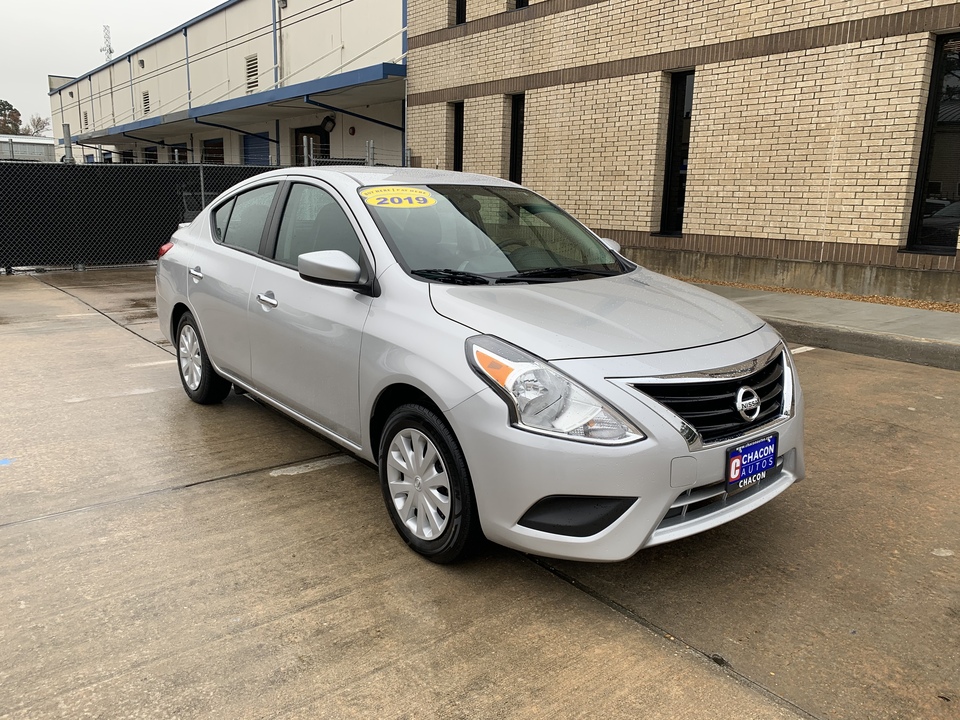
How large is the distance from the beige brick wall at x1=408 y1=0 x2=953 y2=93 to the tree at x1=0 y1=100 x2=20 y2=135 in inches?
3999

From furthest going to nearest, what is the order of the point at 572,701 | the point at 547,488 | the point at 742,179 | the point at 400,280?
1. the point at 742,179
2. the point at 400,280
3. the point at 547,488
4. the point at 572,701

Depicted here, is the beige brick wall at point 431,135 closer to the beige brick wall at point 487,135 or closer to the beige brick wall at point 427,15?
the beige brick wall at point 487,135

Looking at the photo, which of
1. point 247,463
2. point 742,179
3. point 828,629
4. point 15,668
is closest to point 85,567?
point 15,668

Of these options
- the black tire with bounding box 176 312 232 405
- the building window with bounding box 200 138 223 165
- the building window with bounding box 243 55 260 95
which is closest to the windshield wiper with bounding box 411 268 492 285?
the black tire with bounding box 176 312 232 405

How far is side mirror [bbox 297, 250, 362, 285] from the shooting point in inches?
138

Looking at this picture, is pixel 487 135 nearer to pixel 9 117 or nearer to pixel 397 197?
pixel 397 197

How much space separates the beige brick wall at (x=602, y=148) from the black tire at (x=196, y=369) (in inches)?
343

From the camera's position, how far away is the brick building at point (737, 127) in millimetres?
9414

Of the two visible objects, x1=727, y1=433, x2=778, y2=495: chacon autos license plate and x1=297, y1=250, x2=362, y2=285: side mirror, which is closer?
x1=727, y1=433, x2=778, y2=495: chacon autos license plate

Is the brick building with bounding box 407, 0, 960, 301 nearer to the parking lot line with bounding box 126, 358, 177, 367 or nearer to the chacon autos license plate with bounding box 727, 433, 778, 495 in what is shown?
the chacon autos license plate with bounding box 727, 433, 778, 495

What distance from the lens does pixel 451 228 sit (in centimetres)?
398

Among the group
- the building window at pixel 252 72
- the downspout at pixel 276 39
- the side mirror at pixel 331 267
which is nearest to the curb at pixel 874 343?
the side mirror at pixel 331 267

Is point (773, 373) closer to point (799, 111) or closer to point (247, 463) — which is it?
point (247, 463)

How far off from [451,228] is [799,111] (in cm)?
819
